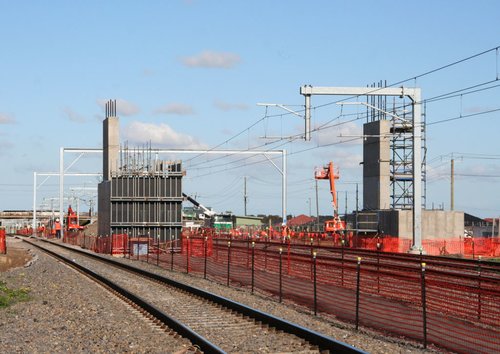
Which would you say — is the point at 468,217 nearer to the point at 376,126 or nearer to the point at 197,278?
the point at 376,126

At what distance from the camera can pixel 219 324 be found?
16.3 m

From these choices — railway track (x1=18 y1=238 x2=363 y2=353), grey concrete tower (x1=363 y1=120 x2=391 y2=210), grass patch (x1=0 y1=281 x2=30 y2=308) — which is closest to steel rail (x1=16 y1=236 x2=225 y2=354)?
railway track (x1=18 y1=238 x2=363 y2=353)

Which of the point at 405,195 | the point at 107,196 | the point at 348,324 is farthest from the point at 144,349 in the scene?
the point at 405,195

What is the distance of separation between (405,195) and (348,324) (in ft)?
188

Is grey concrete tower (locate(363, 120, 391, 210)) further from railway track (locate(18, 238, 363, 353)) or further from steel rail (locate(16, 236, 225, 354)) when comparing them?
railway track (locate(18, 238, 363, 353))

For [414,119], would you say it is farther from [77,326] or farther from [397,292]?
[77,326]

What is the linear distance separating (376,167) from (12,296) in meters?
54.8

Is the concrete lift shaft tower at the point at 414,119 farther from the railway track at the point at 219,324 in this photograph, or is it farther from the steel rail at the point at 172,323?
the steel rail at the point at 172,323

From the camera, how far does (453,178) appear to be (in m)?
72.8

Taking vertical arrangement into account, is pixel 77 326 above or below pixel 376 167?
below

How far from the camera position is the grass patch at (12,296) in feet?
68.2

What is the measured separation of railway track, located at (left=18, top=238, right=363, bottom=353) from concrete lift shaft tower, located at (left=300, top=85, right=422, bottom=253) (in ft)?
45.4

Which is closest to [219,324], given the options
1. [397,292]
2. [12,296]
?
[397,292]

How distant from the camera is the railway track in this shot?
13070mm
